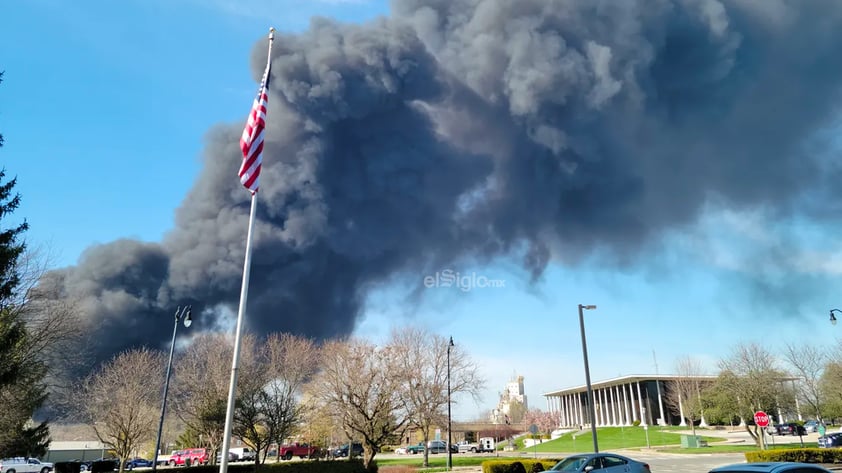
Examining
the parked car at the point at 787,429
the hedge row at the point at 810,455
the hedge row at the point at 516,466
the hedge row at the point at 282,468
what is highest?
the hedge row at the point at 282,468

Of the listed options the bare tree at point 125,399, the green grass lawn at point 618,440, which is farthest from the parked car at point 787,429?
the bare tree at point 125,399

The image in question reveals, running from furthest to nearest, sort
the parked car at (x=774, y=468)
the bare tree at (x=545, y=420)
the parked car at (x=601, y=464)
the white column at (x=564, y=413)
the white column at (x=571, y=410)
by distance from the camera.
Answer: the white column at (x=564, y=413), the white column at (x=571, y=410), the bare tree at (x=545, y=420), the parked car at (x=601, y=464), the parked car at (x=774, y=468)

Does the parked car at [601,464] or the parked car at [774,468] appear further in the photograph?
the parked car at [601,464]

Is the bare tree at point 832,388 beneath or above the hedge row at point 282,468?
above

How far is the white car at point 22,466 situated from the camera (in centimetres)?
3753

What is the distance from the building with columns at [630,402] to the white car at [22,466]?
7815 cm

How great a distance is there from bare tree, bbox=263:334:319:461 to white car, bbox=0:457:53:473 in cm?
1808

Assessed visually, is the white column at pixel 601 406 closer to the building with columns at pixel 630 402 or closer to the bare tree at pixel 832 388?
the building with columns at pixel 630 402

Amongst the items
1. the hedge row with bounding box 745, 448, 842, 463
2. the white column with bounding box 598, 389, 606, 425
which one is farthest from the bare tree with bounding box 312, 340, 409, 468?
the white column with bounding box 598, 389, 606, 425

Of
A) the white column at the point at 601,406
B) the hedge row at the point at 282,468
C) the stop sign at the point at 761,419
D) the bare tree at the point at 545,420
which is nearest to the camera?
the hedge row at the point at 282,468

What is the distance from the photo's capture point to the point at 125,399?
129ft

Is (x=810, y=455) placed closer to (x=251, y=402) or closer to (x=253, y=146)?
(x=253, y=146)

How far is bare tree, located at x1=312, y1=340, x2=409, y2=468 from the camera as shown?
30344 mm

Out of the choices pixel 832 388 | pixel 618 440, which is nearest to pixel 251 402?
pixel 832 388
